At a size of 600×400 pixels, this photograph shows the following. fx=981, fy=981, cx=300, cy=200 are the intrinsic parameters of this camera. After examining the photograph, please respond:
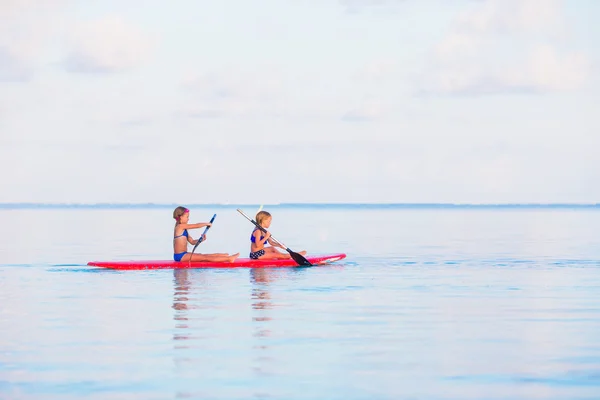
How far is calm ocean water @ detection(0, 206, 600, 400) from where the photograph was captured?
9.47 m

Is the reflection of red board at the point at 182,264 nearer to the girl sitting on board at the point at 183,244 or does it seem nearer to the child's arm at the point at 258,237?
the girl sitting on board at the point at 183,244

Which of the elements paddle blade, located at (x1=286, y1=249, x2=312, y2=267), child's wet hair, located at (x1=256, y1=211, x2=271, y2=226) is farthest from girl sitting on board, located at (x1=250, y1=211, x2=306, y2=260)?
paddle blade, located at (x1=286, y1=249, x2=312, y2=267)

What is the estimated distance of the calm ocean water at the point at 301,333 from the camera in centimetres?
947

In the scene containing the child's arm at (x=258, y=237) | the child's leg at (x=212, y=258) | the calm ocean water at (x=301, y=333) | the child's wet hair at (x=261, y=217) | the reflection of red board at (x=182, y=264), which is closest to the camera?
the calm ocean water at (x=301, y=333)

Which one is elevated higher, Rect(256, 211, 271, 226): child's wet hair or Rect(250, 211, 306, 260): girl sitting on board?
Rect(256, 211, 271, 226): child's wet hair

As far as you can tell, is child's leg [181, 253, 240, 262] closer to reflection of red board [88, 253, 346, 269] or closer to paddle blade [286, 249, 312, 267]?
reflection of red board [88, 253, 346, 269]

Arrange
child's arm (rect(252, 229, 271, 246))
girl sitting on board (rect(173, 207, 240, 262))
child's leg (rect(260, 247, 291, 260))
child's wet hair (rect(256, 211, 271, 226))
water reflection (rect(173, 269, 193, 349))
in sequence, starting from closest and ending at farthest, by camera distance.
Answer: water reflection (rect(173, 269, 193, 349)) → girl sitting on board (rect(173, 207, 240, 262)) → child's wet hair (rect(256, 211, 271, 226)) → child's arm (rect(252, 229, 271, 246)) → child's leg (rect(260, 247, 291, 260))

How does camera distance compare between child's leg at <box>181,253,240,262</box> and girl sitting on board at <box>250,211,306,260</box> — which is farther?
girl sitting on board at <box>250,211,306,260</box>

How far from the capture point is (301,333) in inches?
497

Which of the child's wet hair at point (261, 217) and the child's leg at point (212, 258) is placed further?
the child's wet hair at point (261, 217)

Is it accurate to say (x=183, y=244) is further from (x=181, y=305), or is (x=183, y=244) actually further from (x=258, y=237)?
(x=181, y=305)

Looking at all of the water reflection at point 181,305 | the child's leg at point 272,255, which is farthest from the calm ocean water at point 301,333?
the child's leg at point 272,255

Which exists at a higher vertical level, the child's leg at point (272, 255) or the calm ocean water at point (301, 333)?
the child's leg at point (272, 255)

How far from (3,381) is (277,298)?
762cm
